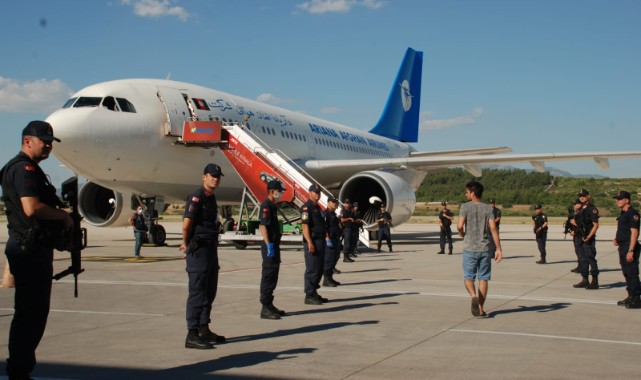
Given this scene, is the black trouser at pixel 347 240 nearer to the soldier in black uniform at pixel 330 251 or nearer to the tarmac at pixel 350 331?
the tarmac at pixel 350 331

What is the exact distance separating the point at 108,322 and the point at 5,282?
2803 mm

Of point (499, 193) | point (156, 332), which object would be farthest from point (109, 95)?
point (499, 193)

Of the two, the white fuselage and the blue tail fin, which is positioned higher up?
the blue tail fin

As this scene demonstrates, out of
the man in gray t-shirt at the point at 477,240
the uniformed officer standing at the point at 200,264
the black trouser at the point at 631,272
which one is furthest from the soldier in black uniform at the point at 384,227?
the uniformed officer standing at the point at 200,264

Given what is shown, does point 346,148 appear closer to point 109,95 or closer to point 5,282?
point 109,95

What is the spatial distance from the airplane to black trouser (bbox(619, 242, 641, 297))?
34.8ft

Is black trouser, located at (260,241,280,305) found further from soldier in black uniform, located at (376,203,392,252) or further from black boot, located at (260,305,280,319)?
soldier in black uniform, located at (376,203,392,252)

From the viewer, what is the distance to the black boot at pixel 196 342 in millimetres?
5973

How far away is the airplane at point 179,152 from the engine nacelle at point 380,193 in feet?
0.10

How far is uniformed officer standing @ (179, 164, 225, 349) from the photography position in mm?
6109

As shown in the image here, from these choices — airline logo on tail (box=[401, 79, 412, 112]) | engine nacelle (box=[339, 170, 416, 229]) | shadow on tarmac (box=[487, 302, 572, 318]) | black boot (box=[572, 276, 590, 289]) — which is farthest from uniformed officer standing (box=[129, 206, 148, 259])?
airline logo on tail (box=[401, 79, 412, 112])

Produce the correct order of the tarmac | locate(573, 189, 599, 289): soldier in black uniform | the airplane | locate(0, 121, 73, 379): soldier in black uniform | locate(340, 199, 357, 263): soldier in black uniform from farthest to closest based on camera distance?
locate(340, 199, 357, 263): soldier in black uniform
the airplane
locate(573, 189, 599, 289): soldier in black uniform
the tarmac
locate(0, 121, 73, 379): soldier in black uniform

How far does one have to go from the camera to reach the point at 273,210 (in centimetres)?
786

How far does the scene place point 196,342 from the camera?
19.6ft
